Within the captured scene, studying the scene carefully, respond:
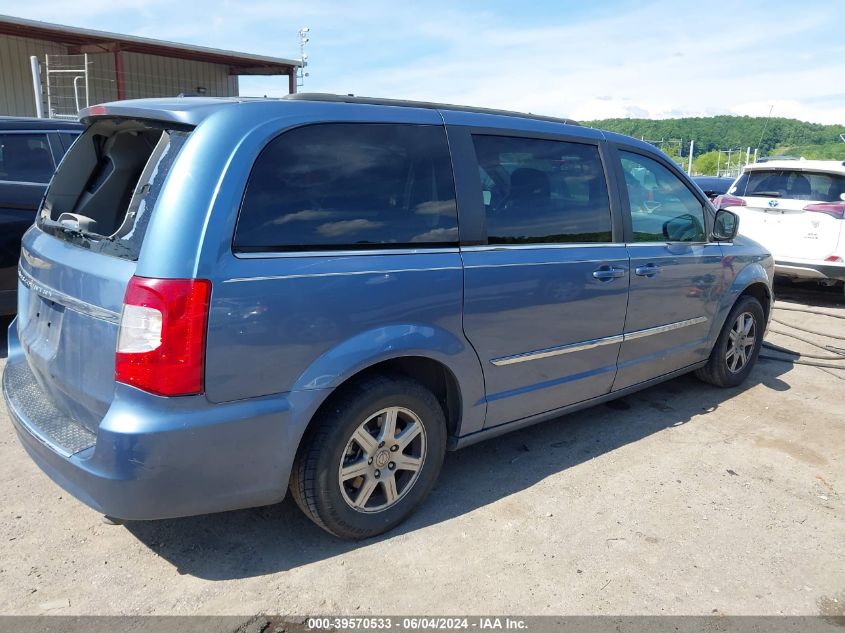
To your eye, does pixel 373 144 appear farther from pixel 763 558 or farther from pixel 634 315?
pixel 763 558

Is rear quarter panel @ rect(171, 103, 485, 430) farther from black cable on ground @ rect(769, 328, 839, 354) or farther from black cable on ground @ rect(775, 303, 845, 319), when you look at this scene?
black cable on ground @ rect(775, 303, 845, 319)

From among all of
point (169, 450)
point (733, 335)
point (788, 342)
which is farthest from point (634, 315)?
point (788, 342)

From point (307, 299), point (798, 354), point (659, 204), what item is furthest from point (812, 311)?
point (307, 299)

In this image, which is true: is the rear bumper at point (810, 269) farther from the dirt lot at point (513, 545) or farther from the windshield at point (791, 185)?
the dirt lot at point (513, 545)

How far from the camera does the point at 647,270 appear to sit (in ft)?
13.3

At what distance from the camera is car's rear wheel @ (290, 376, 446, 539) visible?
9.04 ft

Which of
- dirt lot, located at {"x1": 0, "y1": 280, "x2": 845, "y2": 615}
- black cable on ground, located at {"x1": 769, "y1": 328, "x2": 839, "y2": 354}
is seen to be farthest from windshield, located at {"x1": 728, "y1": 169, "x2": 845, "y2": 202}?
dirt lot, located at {"x1": 0, "y1": 280, "x2": 845, "y2": 615}

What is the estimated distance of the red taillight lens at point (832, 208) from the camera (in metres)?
8.00

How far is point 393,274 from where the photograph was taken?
9.29 feet

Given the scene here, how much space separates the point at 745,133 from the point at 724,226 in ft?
86.5

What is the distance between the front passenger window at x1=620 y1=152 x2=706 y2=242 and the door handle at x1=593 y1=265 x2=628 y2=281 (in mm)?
307

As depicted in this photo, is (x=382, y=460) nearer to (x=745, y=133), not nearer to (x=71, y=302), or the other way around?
(x=71, y=302)

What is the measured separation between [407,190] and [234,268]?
3.00ft

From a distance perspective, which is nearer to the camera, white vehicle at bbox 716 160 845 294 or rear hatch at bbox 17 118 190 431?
rear hatch at bbox 17 118 190 431
